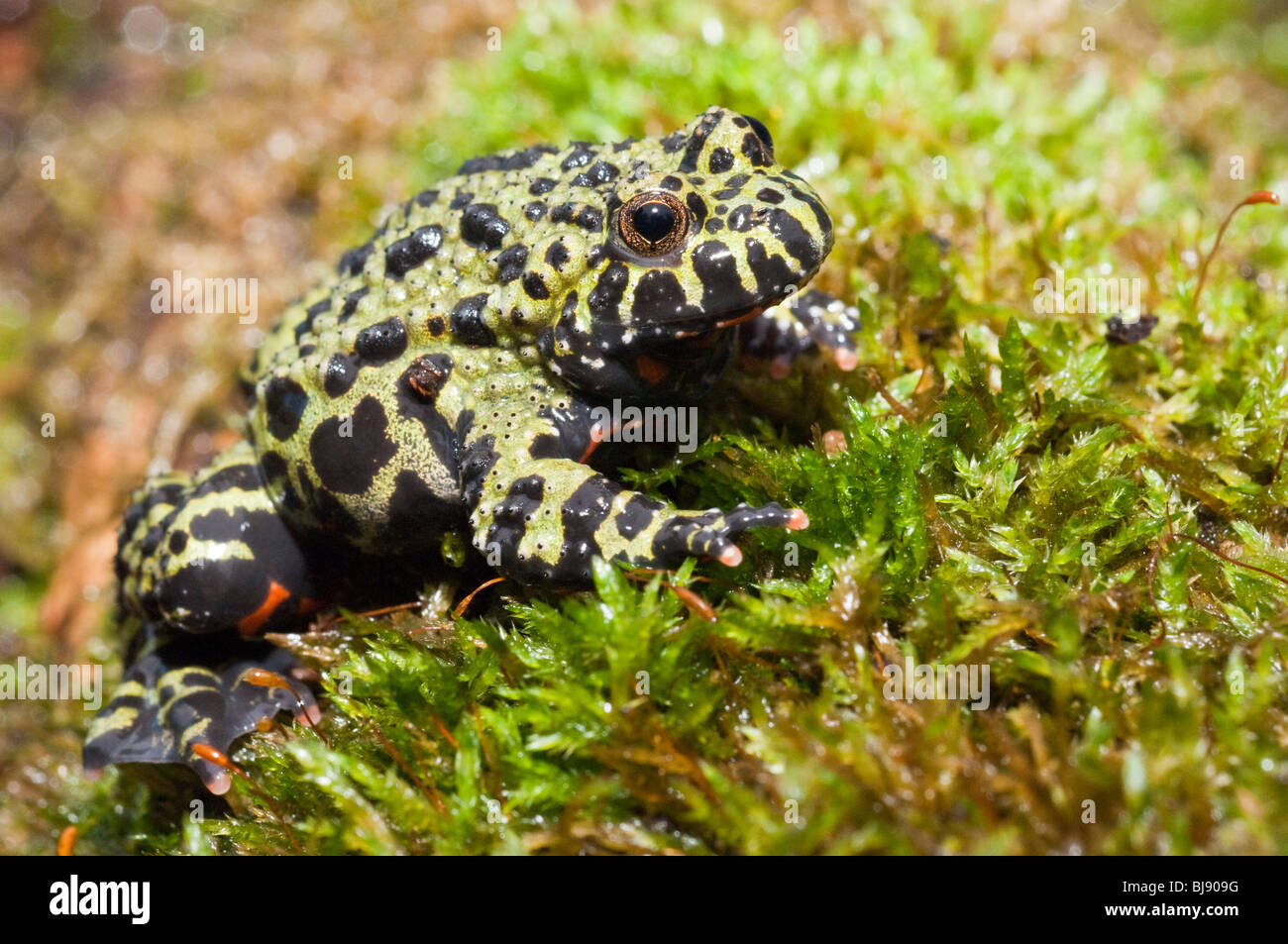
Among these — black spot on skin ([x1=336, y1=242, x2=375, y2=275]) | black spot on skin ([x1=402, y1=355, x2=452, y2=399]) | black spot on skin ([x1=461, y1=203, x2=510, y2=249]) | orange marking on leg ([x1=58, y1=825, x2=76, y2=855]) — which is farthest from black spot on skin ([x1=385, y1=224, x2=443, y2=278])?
orange marking on leg ([x1=58, y1=825, x2=76, y2=855])

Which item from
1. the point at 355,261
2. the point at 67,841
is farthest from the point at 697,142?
the point at 67,841

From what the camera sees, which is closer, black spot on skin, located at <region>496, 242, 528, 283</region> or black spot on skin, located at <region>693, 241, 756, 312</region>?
black spot on skin, located at <region>693, 241, 756, 312</region>

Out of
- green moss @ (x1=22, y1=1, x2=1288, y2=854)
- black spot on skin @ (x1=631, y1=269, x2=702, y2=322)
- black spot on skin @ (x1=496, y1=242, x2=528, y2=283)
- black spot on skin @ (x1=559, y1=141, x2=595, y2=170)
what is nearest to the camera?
green moss @ (x1=22, y1=1, x2=1288, y2=854)

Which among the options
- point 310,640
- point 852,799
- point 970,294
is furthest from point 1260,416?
point 310,640

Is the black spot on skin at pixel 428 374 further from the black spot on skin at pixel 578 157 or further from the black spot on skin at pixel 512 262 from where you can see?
the black spot on skin at pixel 578 157

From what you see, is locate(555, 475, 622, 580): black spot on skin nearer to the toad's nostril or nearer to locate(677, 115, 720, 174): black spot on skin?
locate(677, 115, 720, 174): black spot on skin

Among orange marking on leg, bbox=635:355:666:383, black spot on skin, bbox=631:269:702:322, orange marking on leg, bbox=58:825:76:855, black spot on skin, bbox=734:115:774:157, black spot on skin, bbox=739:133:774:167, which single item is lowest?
orange marking on leg, bbox=58:825:76:855

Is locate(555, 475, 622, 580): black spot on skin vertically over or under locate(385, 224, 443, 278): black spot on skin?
under

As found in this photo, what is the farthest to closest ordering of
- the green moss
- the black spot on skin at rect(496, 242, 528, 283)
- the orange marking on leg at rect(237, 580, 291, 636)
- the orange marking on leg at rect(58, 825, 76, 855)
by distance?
1. the orange marking on leg at rect(58, 825, 76, 855)
2. the orange marking on leg at rect(237, 580, 291, 636)
3. the black spot on skin at rect(496, 242, 528, 283)
4. the green moss

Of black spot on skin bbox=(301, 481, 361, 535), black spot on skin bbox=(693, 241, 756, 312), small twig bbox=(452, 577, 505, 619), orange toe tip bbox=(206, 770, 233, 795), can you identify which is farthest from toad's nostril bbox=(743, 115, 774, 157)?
orange toe tip bbox=(206, 770, 233, 795)
